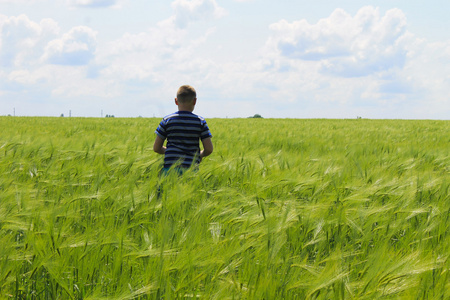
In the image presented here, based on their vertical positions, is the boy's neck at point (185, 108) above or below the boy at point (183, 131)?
above

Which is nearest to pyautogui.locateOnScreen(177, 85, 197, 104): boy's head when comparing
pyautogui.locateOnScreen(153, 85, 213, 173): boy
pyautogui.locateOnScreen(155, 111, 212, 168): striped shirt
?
pyautogui.locateOnScreen(153, 85, 213, 173): boy

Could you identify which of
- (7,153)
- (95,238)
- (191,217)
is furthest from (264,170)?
(7,153)

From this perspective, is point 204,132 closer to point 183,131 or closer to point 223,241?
point 183,131

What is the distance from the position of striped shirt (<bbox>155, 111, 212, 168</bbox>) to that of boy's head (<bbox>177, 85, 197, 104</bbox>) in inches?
4.1

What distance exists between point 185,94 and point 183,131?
315 millimetres

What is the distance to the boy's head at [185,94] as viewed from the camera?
3.37m

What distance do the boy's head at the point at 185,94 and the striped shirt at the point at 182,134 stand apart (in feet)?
0.34

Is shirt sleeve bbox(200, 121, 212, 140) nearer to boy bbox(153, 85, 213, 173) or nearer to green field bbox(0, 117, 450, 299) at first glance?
boy bbox(153, 85, 213, 173)

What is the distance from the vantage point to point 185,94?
3.37 m

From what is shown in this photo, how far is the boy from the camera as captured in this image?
3389mm

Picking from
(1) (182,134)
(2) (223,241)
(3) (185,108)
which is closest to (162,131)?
(1) (182,134)

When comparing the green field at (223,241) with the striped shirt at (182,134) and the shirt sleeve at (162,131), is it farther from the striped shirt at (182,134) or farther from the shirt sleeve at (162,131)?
the shirt sleeve at (162,131)

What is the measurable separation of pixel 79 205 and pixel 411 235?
1.68 m

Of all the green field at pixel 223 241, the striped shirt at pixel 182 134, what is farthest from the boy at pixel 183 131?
the green field at pixel 223 241
